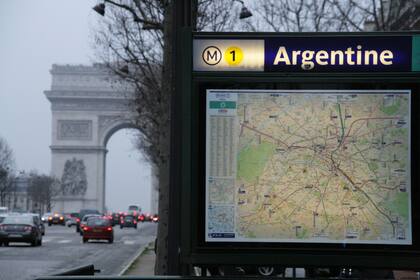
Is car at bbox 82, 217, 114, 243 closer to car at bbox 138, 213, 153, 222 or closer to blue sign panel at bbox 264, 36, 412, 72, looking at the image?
blue sign panel at bbox 264, 36, 412, 72

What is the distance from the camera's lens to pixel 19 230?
38375mm

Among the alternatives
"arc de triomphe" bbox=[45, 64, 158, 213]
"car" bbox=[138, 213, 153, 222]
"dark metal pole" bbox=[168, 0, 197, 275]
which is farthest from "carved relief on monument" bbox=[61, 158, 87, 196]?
"dark metal pole" bbox=[168, 0, 197, 275]

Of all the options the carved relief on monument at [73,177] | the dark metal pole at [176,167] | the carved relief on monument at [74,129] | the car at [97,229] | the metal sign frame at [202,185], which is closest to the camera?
the metal sign frame at [202,185]

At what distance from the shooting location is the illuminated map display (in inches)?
197

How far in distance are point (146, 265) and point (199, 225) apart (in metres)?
21.0

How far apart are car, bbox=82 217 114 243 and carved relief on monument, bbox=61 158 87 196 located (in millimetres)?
53126

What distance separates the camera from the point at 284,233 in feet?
16.4

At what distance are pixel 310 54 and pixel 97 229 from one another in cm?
3976

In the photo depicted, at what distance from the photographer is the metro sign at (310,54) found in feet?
16.4

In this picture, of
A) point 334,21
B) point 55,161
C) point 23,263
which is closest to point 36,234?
point 23,263

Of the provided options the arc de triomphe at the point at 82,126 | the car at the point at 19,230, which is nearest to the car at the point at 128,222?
the arc de triomphe at the point at 82,126

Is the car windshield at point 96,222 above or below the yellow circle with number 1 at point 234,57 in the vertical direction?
below

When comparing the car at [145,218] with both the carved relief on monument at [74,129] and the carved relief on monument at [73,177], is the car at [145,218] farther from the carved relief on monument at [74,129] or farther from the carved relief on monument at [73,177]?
the carved relief on monument at [74,129]

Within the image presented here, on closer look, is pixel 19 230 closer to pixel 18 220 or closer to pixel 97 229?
pixel 18 220
